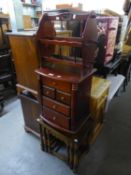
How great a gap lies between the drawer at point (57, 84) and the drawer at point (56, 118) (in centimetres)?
26

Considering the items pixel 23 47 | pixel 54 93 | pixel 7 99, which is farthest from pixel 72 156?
pixel 7 99

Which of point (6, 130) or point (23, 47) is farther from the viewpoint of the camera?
point (6, 130)

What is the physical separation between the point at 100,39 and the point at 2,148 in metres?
1.84

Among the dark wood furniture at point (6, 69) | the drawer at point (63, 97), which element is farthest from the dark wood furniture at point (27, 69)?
the dark wood furniture at point (6, 69)

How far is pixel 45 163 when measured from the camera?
62.2 inches

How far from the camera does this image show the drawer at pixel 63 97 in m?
1.22

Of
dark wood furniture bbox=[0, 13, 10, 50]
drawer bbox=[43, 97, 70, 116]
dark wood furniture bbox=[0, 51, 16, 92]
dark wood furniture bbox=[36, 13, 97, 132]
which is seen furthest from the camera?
dark wood furniture bbox=[0, 13, 10, 50]

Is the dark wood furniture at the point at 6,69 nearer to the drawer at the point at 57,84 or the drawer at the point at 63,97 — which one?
the drawer at the point at 57,84

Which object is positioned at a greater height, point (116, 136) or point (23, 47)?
point (23, 47)

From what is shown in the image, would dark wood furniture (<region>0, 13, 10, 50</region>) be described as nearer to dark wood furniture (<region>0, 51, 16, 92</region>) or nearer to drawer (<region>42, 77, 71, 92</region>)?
dark wood furniture (<region>0, 51, 16, 92</region>)

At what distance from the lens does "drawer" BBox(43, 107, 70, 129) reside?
51.7 inches

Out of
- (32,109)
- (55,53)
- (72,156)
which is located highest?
(55,53)

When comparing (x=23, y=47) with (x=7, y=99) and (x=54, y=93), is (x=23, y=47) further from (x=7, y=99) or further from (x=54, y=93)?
(x=7, y=99)

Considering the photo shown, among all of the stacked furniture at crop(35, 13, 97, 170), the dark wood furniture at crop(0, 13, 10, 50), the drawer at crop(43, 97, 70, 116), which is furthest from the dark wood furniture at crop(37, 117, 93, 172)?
the dark wood furniture at crop(0, 13, 10, 50)
